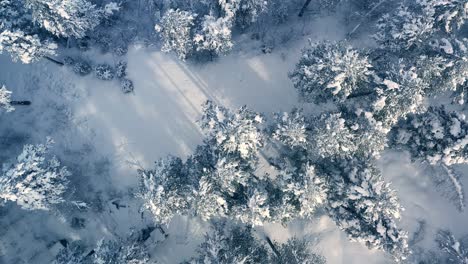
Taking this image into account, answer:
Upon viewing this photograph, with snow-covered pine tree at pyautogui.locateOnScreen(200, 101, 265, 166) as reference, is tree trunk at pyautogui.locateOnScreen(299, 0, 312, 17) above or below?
above

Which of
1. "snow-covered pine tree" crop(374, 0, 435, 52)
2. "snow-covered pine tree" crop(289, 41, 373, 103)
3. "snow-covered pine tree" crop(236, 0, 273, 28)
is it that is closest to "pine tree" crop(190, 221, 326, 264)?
"snow-covered pine tree" crop(289, 41, 373, 103)

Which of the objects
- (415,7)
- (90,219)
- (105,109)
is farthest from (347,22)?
(90,219)

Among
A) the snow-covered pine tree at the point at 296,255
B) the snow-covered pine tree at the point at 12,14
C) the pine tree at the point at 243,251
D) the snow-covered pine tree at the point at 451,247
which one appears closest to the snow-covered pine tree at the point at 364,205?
the snow-covered pine tree at the point at 296,255

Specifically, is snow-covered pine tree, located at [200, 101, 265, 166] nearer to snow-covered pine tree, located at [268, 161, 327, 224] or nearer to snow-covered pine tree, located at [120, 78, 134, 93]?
snow-covered pine tree, located at [268, 161, 327, 224]

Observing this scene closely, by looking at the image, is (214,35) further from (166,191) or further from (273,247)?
(273,247)

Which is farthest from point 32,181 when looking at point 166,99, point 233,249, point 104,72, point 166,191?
point 233,249

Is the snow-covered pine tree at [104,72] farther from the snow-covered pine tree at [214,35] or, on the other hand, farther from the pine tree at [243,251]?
the pine tree at [243,251]
